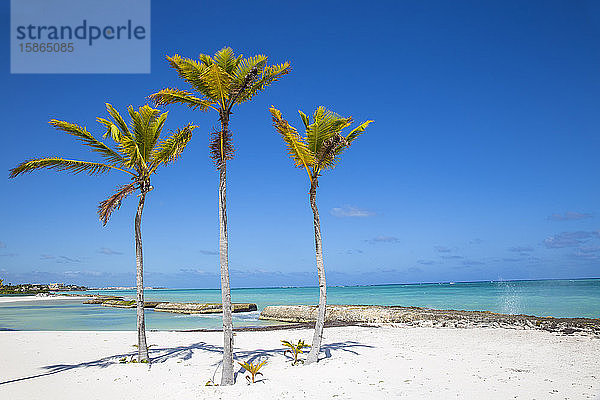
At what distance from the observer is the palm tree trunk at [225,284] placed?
951cm

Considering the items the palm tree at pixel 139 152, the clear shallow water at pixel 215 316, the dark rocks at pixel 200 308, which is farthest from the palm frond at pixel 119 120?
the dark rocks at pixel 200 308

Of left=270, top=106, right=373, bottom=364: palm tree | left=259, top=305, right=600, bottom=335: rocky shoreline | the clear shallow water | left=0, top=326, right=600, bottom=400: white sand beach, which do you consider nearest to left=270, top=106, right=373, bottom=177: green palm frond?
left=270, top=106, right=373, bottom=364: palm tree

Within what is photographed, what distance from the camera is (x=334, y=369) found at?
10555 millimetres

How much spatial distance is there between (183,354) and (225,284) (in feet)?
16.4

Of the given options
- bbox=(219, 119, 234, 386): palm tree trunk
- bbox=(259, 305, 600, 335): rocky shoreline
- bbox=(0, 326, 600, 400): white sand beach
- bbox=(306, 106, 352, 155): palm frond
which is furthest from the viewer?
bbox=(259, 305, 600, 335): rocky shoreline

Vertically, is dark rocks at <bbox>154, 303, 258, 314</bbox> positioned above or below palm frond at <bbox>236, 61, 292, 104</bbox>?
below

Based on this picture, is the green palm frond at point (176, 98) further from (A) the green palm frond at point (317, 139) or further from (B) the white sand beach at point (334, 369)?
(B) the white sand beach at point (334, 369)

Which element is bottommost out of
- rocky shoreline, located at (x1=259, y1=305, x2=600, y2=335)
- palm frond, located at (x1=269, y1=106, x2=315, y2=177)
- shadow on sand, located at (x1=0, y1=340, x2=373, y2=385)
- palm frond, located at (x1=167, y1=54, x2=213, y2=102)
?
rocky shoreline, located at (x1=259, y1=305, x2=600, y2=335)

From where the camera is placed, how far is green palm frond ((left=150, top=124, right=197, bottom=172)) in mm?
11422

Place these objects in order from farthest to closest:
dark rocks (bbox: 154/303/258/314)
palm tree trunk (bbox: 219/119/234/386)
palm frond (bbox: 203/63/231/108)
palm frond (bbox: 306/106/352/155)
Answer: dark rocks (bbox: 154/303/258/314)
palm frond (bbox: 306/106/352/155)
palm tree trunk (bbox: 219/119/234/386)
palm frond (bbox: 203/63/231/108)

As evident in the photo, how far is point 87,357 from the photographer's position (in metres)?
13.0

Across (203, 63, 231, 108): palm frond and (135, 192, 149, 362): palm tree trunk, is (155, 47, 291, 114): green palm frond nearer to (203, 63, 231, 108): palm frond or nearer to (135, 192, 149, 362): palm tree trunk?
(203, 63, 231, 108): palm frond

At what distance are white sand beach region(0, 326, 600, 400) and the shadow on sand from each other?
0.03 m

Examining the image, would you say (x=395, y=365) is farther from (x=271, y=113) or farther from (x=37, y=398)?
(x=37, y=398)
